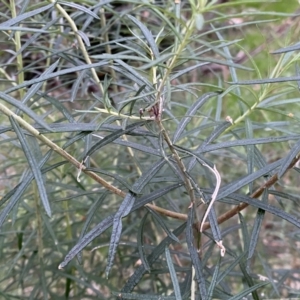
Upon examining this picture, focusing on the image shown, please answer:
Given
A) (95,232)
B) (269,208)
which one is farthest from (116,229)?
(269,208)

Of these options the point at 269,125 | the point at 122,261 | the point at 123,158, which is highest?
the point at 269,125

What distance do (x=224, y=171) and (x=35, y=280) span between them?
470 millimetres

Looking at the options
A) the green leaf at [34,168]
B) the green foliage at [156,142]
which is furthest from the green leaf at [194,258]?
the green leaf at [34,168]

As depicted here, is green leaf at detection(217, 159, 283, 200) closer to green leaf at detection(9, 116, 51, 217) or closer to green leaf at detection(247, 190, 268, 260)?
green leaf at detection(247, 190, 268, 260)

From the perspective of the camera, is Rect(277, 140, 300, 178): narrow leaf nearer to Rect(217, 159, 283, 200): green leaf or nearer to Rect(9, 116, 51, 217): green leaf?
Rect(217, 159, 283, 200): green leaf

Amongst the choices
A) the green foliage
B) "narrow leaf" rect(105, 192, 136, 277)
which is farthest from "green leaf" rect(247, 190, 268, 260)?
"narrow leaf" rect(105, 192, 136, 277)

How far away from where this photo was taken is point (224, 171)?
1056 mm

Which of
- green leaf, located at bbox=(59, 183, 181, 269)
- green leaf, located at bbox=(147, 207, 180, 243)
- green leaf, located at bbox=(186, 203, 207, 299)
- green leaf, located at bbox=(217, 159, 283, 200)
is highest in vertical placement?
green leaf, located at bbox=(217, 159, 283, 200)

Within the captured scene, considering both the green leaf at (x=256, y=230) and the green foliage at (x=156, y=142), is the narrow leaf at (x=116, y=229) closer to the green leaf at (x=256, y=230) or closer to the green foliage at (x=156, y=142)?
the green foliage at (x=156, y=142)

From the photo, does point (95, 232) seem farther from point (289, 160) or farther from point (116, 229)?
point (289, 160)

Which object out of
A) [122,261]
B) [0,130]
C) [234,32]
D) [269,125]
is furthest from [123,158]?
[234,32]

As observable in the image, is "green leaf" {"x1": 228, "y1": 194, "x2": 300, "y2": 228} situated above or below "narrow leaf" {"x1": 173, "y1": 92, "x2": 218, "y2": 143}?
below

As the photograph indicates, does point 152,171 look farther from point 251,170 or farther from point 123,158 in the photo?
point 123,158

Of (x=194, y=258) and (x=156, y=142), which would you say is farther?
(x=156, y=142)
